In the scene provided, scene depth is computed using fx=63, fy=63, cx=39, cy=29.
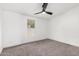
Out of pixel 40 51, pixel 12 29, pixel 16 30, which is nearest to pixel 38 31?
pixel 16 30

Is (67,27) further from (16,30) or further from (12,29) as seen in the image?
(12,29)

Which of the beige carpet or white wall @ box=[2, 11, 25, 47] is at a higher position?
white wall @ box=[2, 11, 25, 47]

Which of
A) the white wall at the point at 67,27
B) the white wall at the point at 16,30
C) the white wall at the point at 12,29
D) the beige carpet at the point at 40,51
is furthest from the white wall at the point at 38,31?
the beige carpet at the point at 40,51

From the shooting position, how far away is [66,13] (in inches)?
182

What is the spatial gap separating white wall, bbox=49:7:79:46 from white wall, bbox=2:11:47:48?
1709mm

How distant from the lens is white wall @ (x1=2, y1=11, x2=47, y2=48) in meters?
3.66

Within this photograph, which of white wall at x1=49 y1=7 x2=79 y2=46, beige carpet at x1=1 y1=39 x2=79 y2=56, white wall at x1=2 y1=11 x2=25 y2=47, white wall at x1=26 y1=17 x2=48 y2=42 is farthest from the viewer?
white wall at x1=26 y1=17 x2=48 y2=42

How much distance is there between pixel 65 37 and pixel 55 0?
2.99m

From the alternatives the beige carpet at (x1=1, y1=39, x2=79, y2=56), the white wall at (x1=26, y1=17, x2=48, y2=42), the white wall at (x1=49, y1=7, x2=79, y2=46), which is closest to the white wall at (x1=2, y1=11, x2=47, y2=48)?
the white wall at (x1=26, y1=17, x2=48, y2=42)

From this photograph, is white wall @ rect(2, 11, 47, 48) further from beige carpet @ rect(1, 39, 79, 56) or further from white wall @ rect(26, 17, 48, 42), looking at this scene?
beige carpet @ rect(1, 39, 79, 56)

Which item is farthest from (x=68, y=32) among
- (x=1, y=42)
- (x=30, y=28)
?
(x=1, y=42)

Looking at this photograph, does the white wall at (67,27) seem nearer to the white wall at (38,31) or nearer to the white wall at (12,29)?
the white wall at (38,31)

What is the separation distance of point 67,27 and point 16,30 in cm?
357

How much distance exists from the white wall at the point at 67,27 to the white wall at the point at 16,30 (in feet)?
5.61
